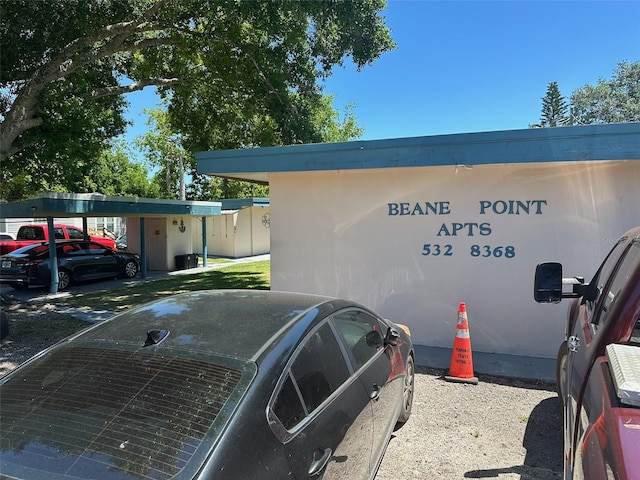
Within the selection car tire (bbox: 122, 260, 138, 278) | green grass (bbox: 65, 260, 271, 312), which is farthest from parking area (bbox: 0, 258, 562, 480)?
car tire (bbox: 122, 260, 138, 278)

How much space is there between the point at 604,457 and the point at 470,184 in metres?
5.33

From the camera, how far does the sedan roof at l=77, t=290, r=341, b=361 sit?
2.21m

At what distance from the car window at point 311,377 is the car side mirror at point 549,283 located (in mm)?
1541

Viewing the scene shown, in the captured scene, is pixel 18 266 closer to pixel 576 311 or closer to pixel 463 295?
pixel 463 295

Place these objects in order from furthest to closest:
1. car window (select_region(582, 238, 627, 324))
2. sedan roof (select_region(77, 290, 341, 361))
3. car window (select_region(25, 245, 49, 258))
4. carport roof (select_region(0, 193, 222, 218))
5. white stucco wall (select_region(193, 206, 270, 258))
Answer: white stucco wall (select_region(193, 206, 270, 258)) → car window (select_region(25, 245, 49, 258)) → carport roof (select_region(0, 193, 222, 218)) → car window (select_region(582, 238, 627, 324)) → sedan roof (select_region(77, 290, 341, 361))

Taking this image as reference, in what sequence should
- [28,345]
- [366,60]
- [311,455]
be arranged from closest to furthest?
[311,455], [28,345], [366,60]

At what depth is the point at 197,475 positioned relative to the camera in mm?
1550

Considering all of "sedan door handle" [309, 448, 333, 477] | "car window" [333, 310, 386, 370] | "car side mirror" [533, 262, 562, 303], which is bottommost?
"sedan door handle" [309, 448, 333, 477]

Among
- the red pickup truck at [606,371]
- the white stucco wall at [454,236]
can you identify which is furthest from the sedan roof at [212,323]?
the white stucco wall at [454,236]

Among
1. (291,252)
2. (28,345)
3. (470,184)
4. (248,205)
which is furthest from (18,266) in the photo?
(470,184)

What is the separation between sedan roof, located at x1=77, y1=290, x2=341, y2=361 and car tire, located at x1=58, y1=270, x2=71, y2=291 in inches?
495

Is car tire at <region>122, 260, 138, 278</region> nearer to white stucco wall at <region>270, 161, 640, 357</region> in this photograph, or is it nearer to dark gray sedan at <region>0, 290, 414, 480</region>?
white stucco wall at <region>270, 161, 640, 357</region>

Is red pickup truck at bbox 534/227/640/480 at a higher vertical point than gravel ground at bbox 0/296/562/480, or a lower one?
higher

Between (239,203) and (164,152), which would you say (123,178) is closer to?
(164,152)
